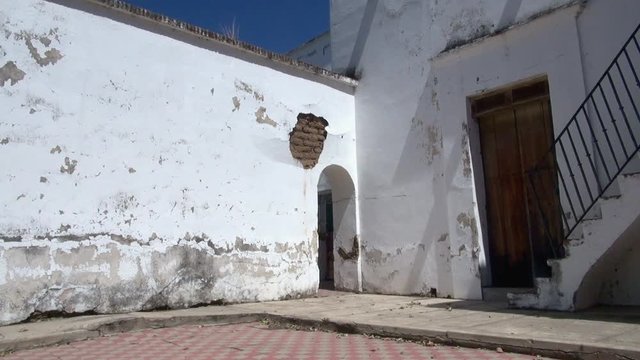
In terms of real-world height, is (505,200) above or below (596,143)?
below

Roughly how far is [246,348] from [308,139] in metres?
4.46

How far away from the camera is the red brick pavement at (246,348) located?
4.18 metres

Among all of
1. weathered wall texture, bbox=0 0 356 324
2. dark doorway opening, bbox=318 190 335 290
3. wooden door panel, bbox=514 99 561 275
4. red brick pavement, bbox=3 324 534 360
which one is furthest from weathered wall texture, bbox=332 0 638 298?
red brick pavement, bbox=3 324 534 360

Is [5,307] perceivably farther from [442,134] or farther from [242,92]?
[442,134]

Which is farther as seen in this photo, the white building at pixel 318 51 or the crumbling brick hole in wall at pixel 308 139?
the white building at pixel 318 51

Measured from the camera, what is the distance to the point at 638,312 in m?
5.30

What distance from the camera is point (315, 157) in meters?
8.49

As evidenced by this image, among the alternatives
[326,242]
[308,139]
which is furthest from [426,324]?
[326,242]

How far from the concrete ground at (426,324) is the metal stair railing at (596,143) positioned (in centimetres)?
107

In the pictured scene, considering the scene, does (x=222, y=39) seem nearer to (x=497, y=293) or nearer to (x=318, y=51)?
(x=497, y=293)

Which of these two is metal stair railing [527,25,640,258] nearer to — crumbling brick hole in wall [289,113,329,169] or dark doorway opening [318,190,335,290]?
crumbling brick hole in wall [289,113,329,169]

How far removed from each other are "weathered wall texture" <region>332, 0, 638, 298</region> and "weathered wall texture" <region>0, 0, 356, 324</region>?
1.17m

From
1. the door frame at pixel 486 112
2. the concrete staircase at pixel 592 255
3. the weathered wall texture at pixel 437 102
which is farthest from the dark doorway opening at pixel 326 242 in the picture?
the concrete staircase at pixel 592 255

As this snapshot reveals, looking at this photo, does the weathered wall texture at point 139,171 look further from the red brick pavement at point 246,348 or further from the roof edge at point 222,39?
the red brick pavement at point 246,348
